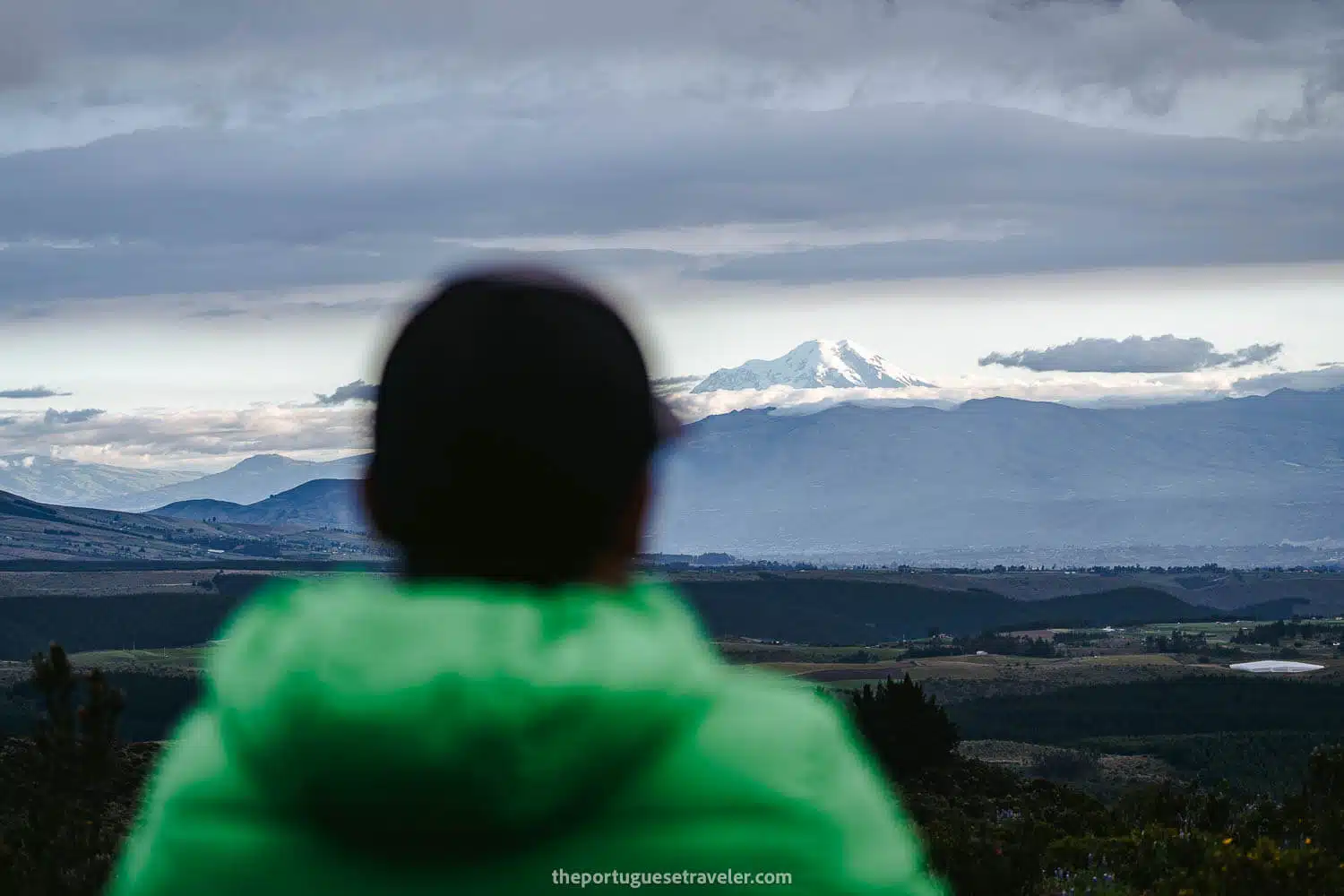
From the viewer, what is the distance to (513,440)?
3.89 meters

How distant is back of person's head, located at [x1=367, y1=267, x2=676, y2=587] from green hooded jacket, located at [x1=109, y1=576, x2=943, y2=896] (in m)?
0.22

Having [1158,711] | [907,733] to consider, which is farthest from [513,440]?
[1158,711]

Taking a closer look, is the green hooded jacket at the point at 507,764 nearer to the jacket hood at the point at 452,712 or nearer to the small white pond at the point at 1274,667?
the jacket hood at the point at 452,712

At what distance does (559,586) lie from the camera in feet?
12.4

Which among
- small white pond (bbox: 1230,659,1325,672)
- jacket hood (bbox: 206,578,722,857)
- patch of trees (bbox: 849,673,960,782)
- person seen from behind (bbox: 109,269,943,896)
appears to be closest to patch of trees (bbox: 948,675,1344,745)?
small white pond (bbox: 1230,659,1325,672)

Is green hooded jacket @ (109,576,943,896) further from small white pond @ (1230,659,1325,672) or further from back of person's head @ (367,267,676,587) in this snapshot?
small white pond @ (1230,659,1325,672)

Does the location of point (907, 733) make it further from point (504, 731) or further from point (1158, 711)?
point (1158, 711)

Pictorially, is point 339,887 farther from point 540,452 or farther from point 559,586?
point 540,452

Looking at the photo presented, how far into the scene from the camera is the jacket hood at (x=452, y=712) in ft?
10.9

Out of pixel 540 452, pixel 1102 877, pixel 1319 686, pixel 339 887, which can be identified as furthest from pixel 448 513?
pixel 1319 686

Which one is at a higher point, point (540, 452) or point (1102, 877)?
point (540, 452)

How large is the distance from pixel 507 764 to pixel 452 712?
0.14m

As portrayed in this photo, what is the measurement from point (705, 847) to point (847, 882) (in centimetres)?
29

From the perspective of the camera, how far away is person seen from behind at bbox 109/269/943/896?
10.9 feet
